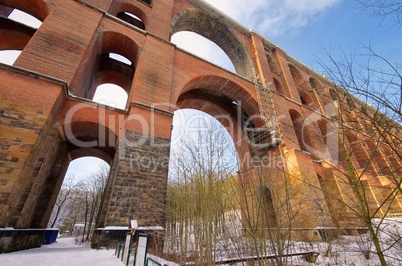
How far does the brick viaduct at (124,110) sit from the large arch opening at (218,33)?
11 cm

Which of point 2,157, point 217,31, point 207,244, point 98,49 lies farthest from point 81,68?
point 217,31

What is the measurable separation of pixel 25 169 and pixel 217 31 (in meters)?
15.8

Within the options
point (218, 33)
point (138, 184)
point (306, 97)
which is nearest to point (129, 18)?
point (218, 33)

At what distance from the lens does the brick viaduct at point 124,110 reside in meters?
5.41

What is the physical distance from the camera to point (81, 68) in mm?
7855

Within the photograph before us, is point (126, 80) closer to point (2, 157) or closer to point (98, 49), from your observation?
point (98, 49)

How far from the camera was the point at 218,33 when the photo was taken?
54.0ft

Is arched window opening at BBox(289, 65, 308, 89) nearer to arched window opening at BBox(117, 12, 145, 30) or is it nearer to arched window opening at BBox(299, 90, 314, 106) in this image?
arched window opening at BBox(299, 90, 314, 106)

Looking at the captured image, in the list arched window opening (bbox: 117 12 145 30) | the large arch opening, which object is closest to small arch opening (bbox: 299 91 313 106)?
the large arch opening

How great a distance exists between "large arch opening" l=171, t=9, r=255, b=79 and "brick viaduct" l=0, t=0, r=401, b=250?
11cm

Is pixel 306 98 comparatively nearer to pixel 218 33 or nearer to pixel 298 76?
pixel 298 76

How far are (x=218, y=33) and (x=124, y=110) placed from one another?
1229 centimetres

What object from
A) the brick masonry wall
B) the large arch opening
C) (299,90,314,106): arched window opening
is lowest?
the brick masonry wall

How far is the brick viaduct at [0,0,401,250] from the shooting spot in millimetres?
5414
